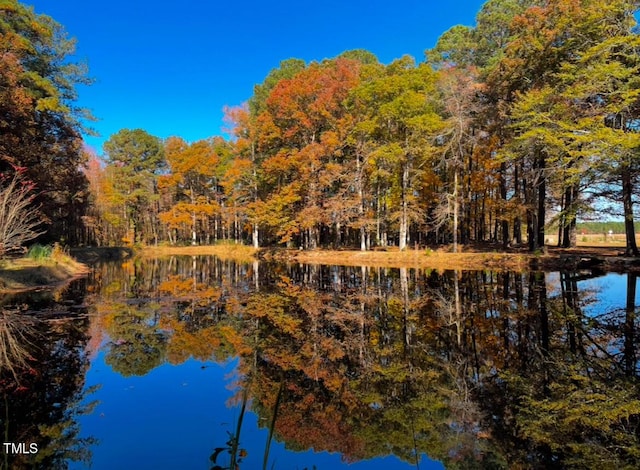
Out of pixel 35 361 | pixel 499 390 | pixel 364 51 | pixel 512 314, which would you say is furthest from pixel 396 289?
pixel 364 51

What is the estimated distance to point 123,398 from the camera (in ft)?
16.0

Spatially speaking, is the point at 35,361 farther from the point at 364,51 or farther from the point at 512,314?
the point at 364,51

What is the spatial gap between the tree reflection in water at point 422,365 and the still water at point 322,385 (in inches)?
1.0

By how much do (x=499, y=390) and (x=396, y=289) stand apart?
8615mm

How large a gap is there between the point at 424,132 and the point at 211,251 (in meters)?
25.4

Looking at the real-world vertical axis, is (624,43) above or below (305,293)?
above

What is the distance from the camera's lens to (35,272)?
14625mm

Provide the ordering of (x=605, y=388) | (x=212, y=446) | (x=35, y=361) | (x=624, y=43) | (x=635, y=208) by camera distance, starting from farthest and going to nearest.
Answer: (x=635, y=208), (x=624, y=43), (x=35, y=361), (x=605, y=388), (x=212, y=446)

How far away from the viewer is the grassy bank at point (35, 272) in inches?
513

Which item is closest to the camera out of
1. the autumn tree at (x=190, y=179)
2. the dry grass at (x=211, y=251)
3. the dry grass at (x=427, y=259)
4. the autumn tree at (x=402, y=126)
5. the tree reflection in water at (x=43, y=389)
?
the tree reflection in water at (x=43, y=389)

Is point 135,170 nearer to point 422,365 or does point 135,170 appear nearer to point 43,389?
point 43,389

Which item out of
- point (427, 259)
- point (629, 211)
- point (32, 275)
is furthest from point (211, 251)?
point (629, 211)

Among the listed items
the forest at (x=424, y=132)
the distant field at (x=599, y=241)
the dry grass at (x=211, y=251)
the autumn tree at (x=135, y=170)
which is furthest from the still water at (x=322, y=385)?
the autumn tree at (x=135, y=170)

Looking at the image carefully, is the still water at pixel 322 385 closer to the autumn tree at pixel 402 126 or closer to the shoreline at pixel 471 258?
the shoreline at pixel 471 258
